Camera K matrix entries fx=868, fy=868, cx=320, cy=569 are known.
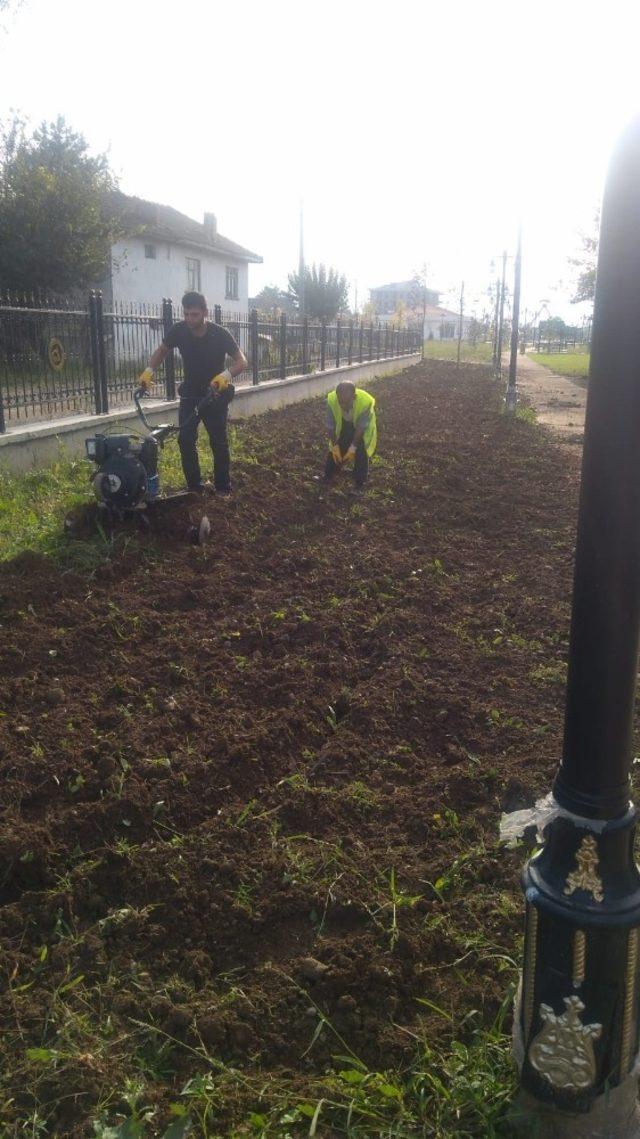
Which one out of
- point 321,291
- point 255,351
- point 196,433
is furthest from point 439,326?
point 196,433

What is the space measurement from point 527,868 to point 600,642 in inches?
22.4

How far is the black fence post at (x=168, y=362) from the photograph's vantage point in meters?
12.0

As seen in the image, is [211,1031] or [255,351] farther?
[255,351]

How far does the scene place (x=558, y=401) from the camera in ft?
79.8

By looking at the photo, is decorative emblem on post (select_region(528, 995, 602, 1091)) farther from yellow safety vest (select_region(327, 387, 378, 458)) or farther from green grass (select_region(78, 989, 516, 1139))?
yellow safety vest (select_region(327, 387, 378, 458))

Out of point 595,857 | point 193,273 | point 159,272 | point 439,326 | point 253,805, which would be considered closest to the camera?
point 595,857

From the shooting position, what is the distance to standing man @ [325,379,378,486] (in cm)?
868

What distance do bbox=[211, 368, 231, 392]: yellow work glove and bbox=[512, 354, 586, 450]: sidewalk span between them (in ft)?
27.2

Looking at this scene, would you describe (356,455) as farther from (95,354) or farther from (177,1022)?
(177,1022)

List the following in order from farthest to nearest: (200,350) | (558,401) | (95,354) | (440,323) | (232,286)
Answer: (440,323) → (232,286) → (558,401) → (95,354) → (200,350)

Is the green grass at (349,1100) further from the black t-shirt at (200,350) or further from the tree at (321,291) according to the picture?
the tree at (321,291)

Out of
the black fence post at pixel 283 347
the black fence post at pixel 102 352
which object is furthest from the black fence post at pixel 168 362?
the black fence post at pixel 283 347

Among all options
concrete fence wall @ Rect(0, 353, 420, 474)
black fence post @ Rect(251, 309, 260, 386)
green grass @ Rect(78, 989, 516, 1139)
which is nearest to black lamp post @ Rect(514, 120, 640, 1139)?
green grass @ Rect(78, 989, 516, 1139)

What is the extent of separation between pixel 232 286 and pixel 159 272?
24.7ft
